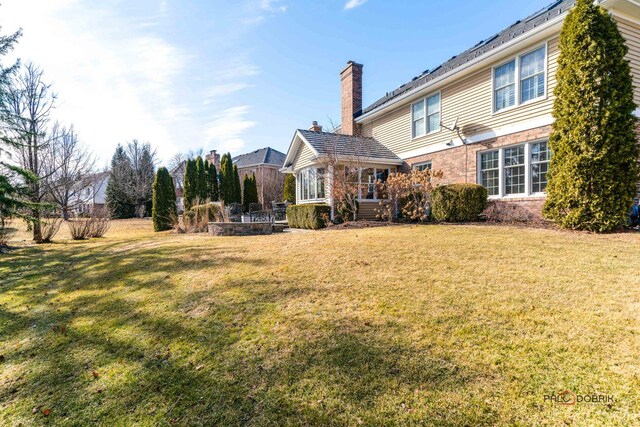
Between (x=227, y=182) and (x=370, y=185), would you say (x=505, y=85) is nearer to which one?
(x=370, y=185)

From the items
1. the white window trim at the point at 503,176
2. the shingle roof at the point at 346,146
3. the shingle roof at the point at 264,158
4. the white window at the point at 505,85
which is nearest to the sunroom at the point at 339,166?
the shingle roof at the point at 346,146

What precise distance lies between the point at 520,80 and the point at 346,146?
277 inches

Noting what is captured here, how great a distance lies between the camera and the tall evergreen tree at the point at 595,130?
7309mm

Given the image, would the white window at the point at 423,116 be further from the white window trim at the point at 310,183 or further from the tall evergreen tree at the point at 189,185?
the tall evergreen tree at the point at 189,185

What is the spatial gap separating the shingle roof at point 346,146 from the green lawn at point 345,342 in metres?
8.47

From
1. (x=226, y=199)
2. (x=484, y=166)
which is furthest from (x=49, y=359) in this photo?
(x=226, y=199)

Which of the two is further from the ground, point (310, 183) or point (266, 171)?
point (266, 171)

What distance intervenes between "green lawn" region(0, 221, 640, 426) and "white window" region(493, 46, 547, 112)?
6.24 m

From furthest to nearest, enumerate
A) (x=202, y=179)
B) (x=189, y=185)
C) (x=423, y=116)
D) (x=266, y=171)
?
(x=266, y=171) < (x=202, y=179) < (x=189, y=185) < (x=423, y=116)

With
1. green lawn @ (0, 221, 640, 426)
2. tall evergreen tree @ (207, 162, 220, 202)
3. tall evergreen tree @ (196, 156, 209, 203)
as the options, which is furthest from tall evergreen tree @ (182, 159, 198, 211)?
green lawn @ (0, 221, 640, 426)

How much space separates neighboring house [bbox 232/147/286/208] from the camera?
3075 cm

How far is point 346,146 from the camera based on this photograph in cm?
1493

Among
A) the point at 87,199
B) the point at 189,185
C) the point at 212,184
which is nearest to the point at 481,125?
the point at 189,185

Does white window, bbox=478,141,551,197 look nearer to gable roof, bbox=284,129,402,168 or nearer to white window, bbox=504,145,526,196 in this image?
white window, bbox=504,145,526,196
